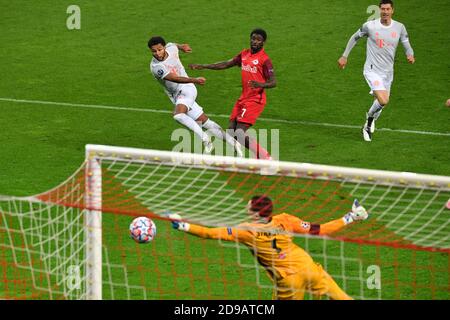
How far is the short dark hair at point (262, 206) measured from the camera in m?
12.4

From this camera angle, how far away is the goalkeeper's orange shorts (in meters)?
12.5

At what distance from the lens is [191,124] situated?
Answer: 734 inches

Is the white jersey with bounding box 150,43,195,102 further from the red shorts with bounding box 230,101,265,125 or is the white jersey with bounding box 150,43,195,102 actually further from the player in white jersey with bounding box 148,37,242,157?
the red shorts with bounding box 230,101,265,125

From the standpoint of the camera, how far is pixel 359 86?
22.5 meters

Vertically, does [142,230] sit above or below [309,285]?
above

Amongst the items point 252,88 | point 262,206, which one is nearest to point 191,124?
point 252,88

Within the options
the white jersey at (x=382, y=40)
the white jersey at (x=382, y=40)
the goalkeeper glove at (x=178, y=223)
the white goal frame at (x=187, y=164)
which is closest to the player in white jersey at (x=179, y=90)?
the white jersey at (x=382, y=40)

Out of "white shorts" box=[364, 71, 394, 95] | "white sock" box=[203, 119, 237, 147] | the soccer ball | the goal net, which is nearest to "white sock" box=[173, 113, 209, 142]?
"white sock" box=[203, 119, 237, 147]

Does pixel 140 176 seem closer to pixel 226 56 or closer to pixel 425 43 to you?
pixel 226 56

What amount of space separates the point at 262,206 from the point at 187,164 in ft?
2.95

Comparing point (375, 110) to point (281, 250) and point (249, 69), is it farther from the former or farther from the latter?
point (281, 250)

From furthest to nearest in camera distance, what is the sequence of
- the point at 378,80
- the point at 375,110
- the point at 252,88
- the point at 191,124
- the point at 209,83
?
1. the point at 209,83
2. the point at 378,80
3. the point at 375,110
4. the point at 191,124
5. the point at 252,88

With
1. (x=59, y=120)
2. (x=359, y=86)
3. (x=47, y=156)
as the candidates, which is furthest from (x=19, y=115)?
(x=359, y=86)

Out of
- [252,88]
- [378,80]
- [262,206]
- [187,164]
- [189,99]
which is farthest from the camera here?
[378,80]
